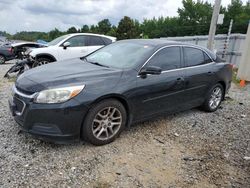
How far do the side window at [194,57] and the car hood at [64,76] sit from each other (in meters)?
1.69

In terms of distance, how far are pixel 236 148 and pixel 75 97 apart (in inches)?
107

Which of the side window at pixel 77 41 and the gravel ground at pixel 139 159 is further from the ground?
the side window at pixel 77 41

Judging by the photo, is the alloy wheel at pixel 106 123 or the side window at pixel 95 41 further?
the side window at pixel 95 41

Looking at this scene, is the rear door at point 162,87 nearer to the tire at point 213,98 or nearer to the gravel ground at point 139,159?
the gravel ground at point 139,159

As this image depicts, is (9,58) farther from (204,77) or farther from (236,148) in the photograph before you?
(236,148)

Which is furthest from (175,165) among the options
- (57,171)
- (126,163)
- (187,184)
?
(57,171)

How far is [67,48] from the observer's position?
955 centimetres

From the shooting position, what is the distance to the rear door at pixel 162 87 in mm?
4328

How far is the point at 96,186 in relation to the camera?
3.08 metres

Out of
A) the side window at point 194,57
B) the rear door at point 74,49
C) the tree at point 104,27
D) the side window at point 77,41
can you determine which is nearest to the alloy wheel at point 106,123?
the side window at point 194,57

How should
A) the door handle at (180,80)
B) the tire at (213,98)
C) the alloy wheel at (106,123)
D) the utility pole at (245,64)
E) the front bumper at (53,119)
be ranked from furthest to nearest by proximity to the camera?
the utility pole at (245,64), the tire at (213,98), the door handle at (180,80), the alloy wheel at (106,123), the front bumper at (53,119)

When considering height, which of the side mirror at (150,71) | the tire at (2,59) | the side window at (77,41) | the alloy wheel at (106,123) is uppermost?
the side mirror at (150,71)

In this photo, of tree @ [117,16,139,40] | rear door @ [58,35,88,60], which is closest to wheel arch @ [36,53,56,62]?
rear door @ [58,35,88,60]

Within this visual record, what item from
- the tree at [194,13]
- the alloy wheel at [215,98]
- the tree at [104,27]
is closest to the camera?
the alloy wheel at [215,98]
